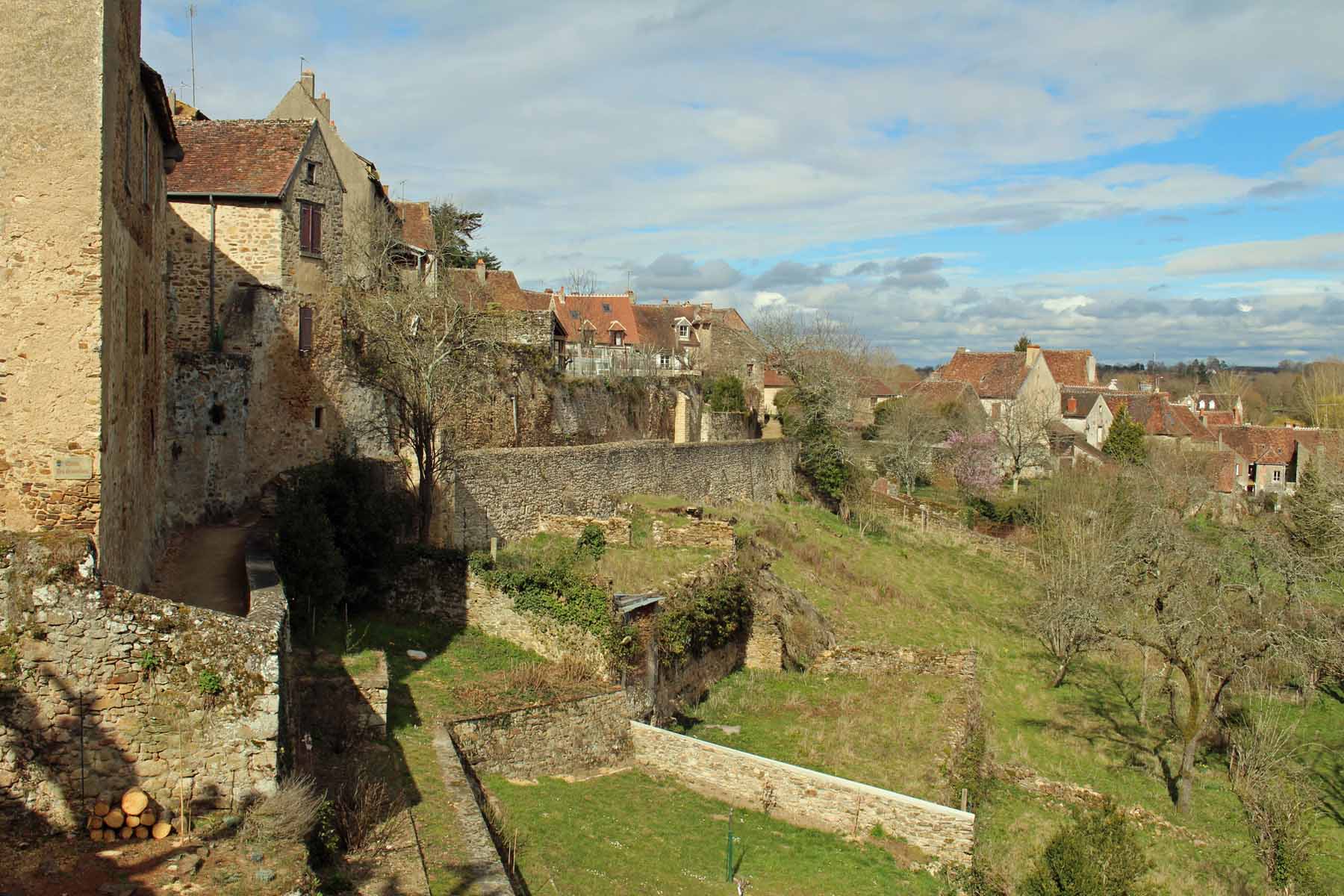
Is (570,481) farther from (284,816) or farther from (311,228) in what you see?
(284,816)

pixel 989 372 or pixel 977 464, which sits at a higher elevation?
pixel 989 372

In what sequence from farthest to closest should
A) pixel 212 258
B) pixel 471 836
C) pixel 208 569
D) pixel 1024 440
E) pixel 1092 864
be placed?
1. pixel 1024 440
2. pixel 212 258
3. pixel 208 569
4. pixel 1092 864
5. pixel 471 836

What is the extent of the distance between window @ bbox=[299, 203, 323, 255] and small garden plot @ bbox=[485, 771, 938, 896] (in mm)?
12839

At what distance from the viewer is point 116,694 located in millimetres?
8219

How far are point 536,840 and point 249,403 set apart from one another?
11827mm

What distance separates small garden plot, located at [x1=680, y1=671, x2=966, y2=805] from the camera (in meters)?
16.5

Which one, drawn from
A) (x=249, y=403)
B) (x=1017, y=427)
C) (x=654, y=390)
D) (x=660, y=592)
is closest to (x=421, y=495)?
(x=249, y=403)

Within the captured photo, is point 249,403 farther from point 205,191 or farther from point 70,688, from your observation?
point 70,688

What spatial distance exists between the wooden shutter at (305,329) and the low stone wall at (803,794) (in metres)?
11.0

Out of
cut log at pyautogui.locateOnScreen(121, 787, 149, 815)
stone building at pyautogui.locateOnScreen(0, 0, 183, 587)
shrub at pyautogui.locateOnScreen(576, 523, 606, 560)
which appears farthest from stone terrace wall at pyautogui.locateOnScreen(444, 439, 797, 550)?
cut log at pyautogui.locateOnScreen(121, 787, 149, 815)

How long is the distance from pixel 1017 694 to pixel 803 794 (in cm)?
1092

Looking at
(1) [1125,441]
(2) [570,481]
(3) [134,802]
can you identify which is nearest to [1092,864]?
(3) [134,802]

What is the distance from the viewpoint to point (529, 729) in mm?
14367

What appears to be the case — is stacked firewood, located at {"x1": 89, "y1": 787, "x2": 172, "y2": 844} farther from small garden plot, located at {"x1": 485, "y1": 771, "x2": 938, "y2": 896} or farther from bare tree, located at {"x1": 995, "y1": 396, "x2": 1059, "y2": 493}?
bare tree, located at {"x1": 995, "y1": 396, "x2": 1059, "y2": 493}
